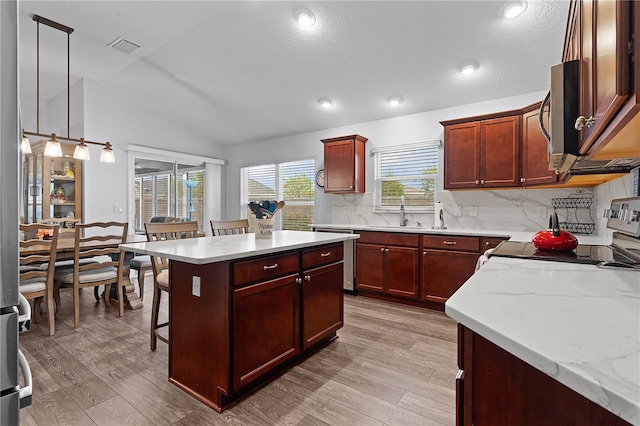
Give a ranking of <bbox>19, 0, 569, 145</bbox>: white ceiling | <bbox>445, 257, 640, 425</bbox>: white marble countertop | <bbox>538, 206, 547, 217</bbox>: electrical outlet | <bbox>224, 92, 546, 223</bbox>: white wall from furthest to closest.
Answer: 1. <bbox>224, 92, 546, 223</bbox>: white wall
2. <bbox>538, 206, 547, 217</bbox>: electrical outlet
3. <bbox>19, 0, 569, 145</bbox>: white ceiling
4. <bbox>445, 257, 640, 425</bbox>: white marble countertop

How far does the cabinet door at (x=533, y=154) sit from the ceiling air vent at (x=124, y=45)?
14.9 ft

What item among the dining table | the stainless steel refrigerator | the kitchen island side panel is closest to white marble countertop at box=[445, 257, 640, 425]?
the stainless steel refrigerator

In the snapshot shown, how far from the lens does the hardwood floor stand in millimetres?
1779

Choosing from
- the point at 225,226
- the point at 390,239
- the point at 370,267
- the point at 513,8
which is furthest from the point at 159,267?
the point at 513,8

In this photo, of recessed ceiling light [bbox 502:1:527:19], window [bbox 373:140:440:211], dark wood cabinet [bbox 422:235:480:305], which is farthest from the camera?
window [bbox 373:140:440:211]

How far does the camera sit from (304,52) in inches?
140

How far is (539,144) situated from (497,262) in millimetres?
2396

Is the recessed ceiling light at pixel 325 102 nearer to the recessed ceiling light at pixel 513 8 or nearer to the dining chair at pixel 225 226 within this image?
the dining chair at pixel 225 226

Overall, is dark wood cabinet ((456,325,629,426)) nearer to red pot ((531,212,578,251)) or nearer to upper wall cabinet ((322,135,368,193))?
red pot ((531,212,578,251))

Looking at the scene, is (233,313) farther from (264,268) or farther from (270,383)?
(270,383)

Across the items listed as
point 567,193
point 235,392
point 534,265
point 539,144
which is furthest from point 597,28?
point 567,193

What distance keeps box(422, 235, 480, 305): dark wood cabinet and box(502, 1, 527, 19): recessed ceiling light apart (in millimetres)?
2055

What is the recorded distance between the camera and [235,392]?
1.89 meters

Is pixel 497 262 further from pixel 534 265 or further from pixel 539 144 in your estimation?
pixel 539 144
